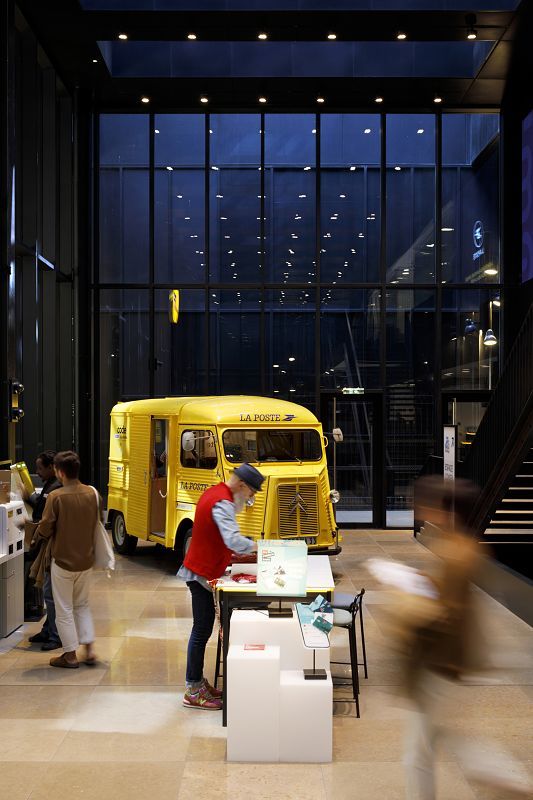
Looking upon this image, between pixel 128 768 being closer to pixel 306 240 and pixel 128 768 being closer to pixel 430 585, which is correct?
pixel 430 585

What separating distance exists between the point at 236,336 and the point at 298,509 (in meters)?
6.00

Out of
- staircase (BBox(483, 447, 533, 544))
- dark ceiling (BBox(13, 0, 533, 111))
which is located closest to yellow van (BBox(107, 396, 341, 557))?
staircase (BBox(483, 447, 533, 544))

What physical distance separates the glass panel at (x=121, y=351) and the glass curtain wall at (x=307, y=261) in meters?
0.03

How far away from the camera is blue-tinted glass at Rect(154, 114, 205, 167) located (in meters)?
15.3

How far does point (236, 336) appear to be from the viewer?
15227mm

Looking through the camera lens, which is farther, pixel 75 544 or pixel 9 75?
pixel 9 75

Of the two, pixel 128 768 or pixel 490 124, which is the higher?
pixel 490 124

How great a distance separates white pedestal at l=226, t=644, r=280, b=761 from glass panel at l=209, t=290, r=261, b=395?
10217 mm

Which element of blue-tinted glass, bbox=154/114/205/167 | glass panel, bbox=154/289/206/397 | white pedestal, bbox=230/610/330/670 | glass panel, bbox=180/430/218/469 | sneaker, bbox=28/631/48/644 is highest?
blue-tinted glass, bbox=154/114/205/167

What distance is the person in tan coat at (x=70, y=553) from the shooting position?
22.6ft

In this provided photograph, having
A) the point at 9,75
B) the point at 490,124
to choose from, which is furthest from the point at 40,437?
the point at 490,124

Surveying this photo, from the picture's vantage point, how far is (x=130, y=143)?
1534cm

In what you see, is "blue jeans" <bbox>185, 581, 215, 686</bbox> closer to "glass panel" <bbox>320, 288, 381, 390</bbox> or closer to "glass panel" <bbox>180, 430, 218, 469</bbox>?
"glass panel" <bbox>180, 430, 218, 469</bbox>

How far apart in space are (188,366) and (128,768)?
10.6 m
